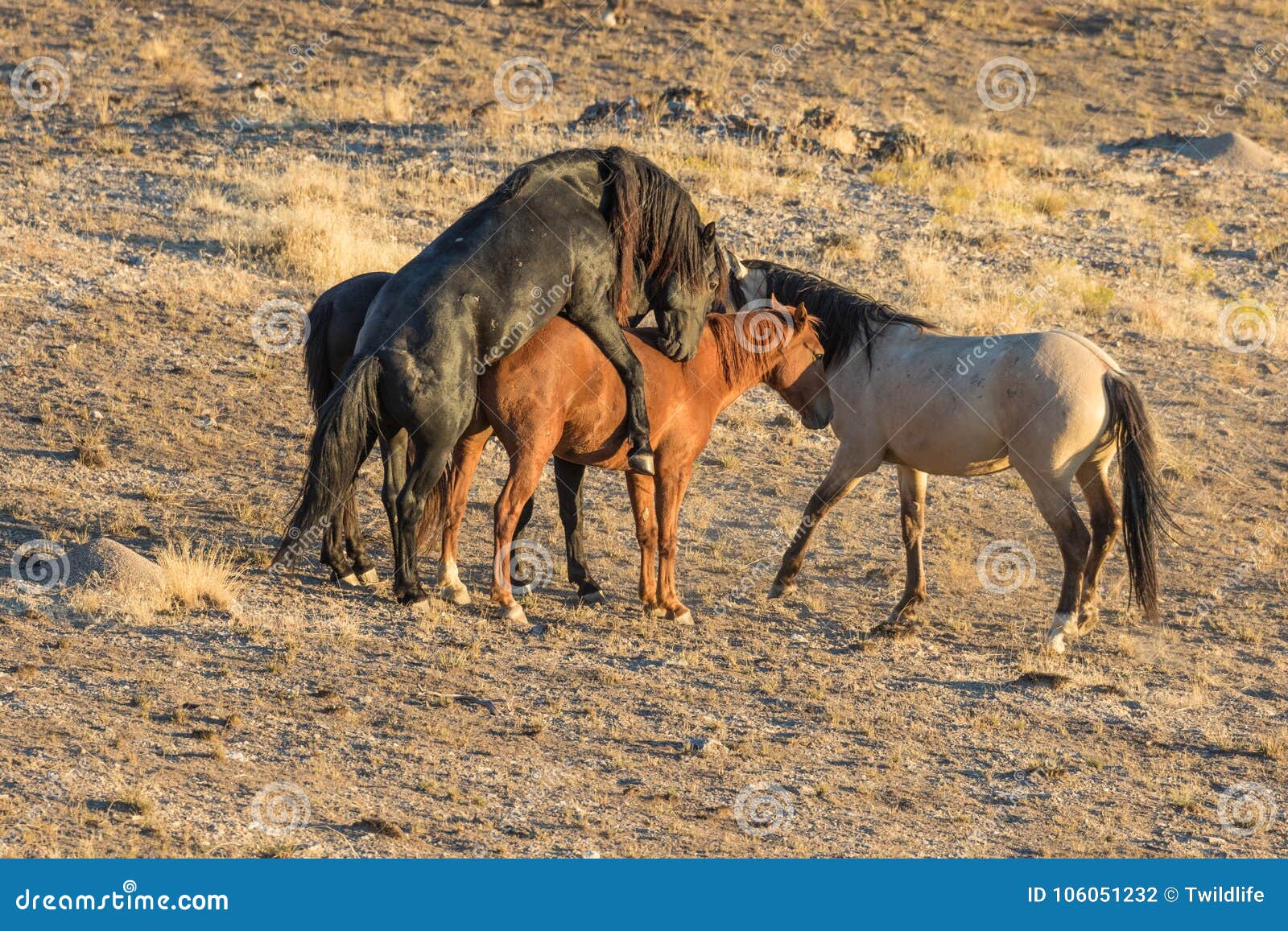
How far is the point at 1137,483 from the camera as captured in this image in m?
9.66

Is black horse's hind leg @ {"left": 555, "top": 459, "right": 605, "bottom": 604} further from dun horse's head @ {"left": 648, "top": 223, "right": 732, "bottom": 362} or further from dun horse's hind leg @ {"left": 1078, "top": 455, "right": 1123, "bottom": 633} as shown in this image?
dun horse's hind leg @ {"left": 1078, "top": 455, "right": 1123, "bottom": 633}

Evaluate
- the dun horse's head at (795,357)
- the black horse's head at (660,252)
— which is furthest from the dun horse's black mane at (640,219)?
the dun horse's head at (795,357)

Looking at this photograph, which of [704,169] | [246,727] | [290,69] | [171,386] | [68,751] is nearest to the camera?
[68,751]

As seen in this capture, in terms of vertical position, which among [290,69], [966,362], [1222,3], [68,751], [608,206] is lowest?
[68,751]

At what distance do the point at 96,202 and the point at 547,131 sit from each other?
6398 millimetres

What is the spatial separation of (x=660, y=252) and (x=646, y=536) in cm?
186

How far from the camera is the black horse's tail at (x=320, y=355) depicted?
971 centimetres

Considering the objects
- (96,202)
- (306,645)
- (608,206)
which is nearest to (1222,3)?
(96,202)

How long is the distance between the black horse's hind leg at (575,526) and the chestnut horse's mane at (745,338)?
4.01 feet

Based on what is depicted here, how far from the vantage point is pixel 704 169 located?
63.3 feet

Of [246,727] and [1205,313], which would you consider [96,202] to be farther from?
Result: [1205,313]

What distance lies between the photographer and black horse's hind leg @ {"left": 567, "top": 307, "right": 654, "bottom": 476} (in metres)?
9.33

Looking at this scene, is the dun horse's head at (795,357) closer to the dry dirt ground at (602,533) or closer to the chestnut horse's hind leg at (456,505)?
the dry dirt ground at (602,533)

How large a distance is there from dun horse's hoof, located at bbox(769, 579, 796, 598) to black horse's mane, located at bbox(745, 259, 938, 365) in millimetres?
1560
